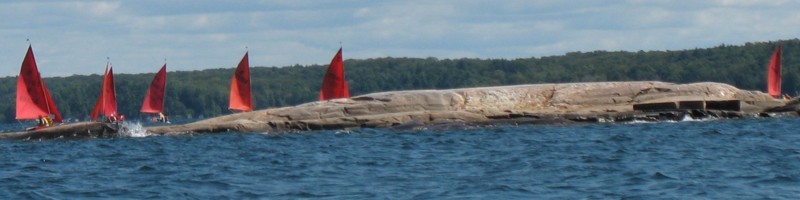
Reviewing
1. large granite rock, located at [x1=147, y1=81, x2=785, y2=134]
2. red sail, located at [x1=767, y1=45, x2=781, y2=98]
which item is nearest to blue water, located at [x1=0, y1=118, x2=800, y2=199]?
large granite rock, located at [x1=147, y1=81, x2=785, y2=134]

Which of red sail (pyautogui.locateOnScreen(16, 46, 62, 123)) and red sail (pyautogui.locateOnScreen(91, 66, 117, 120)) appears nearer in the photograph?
red sail (pyautogui.locateOnScreen(16, 46, 62, 123))

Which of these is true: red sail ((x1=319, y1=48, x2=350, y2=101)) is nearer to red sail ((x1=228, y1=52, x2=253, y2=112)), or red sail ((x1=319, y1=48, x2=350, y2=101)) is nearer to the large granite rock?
red sail ((x1=228, y1=52, x2=253, y2=112))

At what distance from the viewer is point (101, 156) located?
37.8m

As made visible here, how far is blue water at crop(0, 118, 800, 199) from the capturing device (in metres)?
25.5

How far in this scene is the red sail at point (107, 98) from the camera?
189 ft

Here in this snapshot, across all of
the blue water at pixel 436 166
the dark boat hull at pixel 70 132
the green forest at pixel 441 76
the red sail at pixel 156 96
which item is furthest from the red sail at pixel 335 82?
the green forest at pixel 441 76

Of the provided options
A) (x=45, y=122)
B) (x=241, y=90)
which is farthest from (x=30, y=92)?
(x=241, y=90)

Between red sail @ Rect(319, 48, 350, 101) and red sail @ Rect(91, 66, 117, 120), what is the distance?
777 cm

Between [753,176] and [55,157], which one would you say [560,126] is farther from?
[753,176]

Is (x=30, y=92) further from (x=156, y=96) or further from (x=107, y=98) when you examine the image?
(x=156, y=96)

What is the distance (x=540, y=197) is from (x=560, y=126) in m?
24.2

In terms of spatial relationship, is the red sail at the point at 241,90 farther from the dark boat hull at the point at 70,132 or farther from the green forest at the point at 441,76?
the green forest at the point at 441,76

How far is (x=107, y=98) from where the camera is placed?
58562mm

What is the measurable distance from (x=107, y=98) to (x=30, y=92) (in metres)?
7.01
